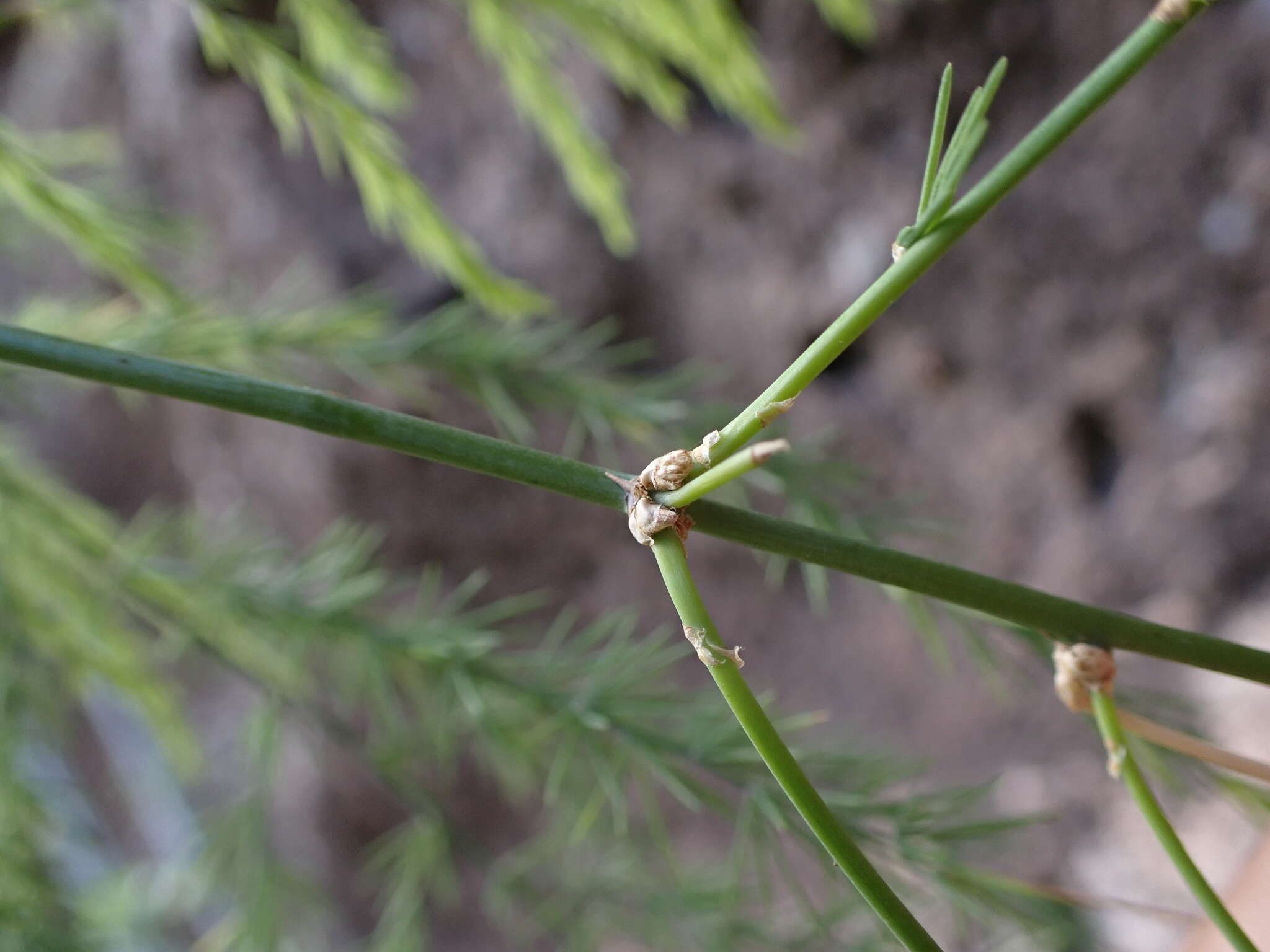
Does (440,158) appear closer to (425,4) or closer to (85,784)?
(425,4)

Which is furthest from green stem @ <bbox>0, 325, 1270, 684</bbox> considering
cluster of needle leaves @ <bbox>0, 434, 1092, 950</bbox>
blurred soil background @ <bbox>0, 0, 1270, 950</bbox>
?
blurred soil background @ <bbox>0, 0, 1270, 950</bbox>

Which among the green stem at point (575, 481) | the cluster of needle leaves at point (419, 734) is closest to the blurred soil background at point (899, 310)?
the cluster of needle leaves at point (419, 734)

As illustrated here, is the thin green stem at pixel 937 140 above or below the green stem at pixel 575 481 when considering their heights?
above

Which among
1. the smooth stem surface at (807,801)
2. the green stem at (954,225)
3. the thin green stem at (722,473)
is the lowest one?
the smooth stem surface at (807,801)

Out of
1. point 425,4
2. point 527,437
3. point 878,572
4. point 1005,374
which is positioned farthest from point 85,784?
point 878,572

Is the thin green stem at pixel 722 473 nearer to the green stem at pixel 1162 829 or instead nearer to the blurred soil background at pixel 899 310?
the green stem at pixel 1162 829

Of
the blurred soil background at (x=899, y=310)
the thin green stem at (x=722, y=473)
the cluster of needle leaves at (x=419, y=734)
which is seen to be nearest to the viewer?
the thin green stem at (x=722, y=473)

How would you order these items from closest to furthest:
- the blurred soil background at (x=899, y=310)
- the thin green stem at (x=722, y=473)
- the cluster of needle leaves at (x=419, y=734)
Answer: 1. the thin green stem at (x=722, y=473)
2. the cluster of needle leaves at (x=419, y=734)
3. the blurred soil background at (x=899, y=310)

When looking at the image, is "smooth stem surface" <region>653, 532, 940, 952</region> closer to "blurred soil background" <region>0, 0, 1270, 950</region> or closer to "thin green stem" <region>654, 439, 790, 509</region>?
"thin green stem" <region>654, 439, 790, 509</region>
